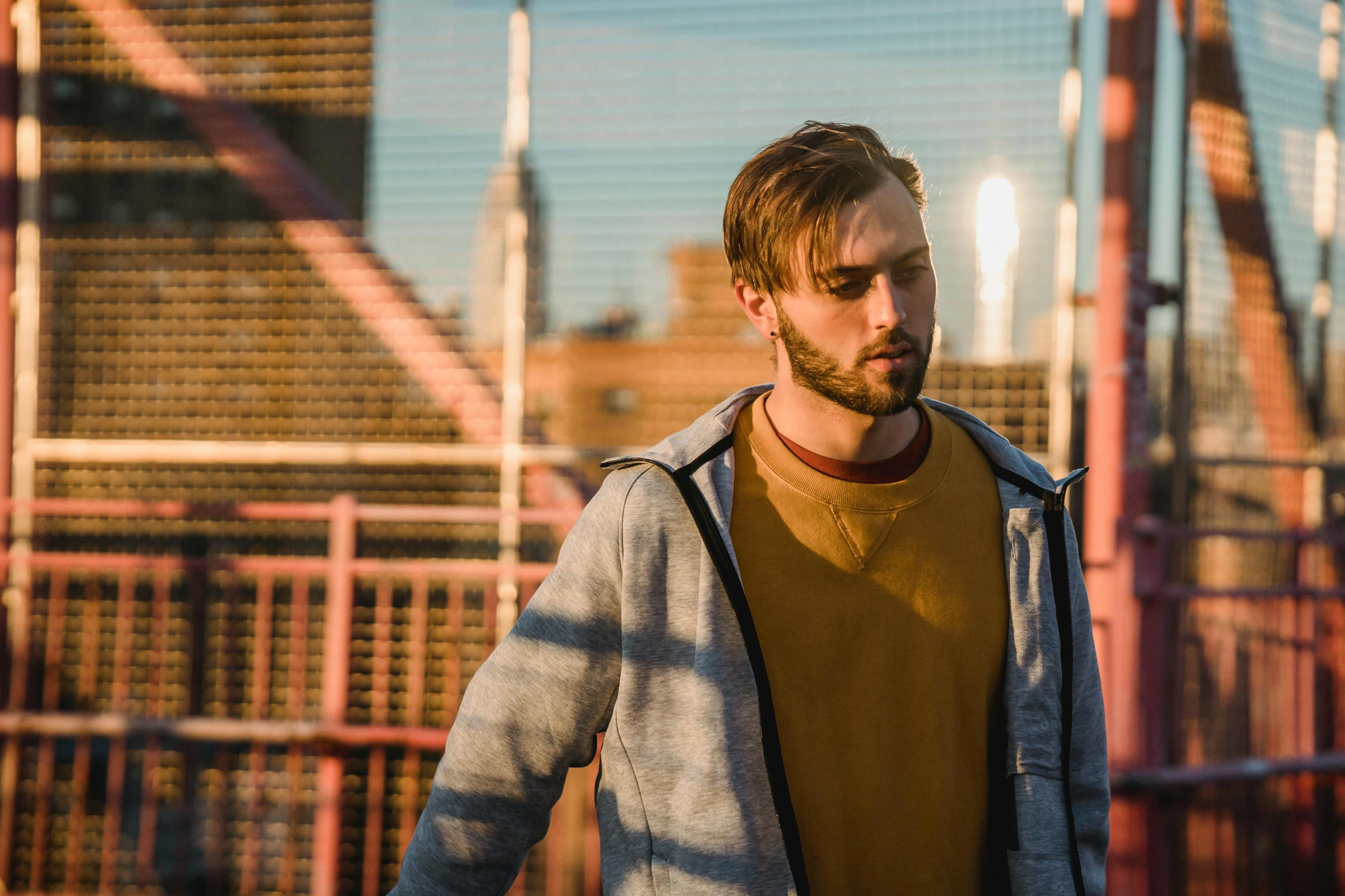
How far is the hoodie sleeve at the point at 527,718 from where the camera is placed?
1555mm

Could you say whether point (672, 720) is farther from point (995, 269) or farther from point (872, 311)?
point (995, 269)

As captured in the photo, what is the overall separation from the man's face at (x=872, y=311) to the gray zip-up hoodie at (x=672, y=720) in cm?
22

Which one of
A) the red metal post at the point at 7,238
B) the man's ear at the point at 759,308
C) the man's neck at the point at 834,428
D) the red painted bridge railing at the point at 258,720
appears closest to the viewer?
the man's neck at the point at 834,428

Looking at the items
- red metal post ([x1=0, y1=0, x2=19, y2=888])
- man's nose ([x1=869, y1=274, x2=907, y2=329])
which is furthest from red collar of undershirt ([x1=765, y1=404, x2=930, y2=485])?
red metal post ([x1=0, y1=0, x2=19, y2=888])

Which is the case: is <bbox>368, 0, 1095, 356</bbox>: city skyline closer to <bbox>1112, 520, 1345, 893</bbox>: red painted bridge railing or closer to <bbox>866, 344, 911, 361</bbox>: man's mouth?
<bbox>1112, 520, 1345, 893</bbox>: red painted bridge railing

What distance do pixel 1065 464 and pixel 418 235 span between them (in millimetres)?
3544

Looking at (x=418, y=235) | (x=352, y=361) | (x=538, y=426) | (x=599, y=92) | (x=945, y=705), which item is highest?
(x=599, y=92)

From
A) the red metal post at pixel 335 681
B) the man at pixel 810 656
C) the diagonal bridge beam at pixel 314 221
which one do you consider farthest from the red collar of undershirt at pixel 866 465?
the diagonal bridge beam at pixel 314 221

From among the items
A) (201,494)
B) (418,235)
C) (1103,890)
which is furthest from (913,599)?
(201,494)

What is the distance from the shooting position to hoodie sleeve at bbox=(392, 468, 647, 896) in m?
1.55

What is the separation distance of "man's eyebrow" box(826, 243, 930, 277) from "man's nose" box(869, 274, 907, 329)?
0.03 metres

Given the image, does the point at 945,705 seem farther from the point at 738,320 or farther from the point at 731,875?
the point at 738,320

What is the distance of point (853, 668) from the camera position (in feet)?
5.03

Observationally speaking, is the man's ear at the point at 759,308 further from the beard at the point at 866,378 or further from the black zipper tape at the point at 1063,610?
the black zipper tape at the point at 1063,610
